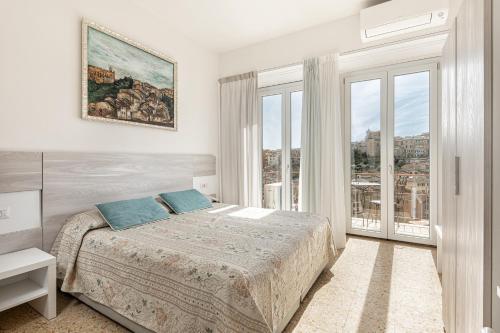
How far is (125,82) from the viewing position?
111 inches

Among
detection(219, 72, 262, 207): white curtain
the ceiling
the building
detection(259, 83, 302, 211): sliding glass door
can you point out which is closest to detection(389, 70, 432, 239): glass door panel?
the ceiling

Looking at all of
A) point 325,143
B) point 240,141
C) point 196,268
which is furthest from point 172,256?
point 240,141

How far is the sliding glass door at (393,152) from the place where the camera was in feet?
11.1

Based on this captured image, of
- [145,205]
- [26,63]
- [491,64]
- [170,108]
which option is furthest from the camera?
[170,108]

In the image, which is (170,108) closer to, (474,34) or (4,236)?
(4,236)

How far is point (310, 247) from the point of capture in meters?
2.12

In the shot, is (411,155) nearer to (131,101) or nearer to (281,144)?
(281,144)

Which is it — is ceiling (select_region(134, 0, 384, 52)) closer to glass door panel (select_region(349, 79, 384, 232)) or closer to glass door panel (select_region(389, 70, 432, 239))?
glass door panel (select_region(349, 79, 384, 232))

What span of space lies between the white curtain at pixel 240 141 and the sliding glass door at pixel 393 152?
4.61 feet

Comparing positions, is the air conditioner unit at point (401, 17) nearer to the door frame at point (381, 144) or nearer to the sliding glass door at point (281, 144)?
the door frame at point (381, 144)

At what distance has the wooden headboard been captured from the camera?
2.21 m

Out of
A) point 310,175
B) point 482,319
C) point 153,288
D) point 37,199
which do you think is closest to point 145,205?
point 37,199

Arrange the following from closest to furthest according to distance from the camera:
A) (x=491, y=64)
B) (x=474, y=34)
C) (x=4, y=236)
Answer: (x=491, y=64), (x=474, y=34), (x=4, y=236)

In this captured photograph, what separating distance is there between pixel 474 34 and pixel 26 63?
2976 mm
